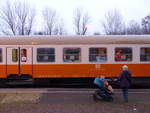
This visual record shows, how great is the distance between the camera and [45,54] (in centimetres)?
1744

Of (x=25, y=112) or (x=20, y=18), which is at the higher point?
(x=20, y=18)

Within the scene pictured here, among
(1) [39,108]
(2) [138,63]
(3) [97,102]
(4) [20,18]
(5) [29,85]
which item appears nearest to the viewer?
(1) [39,108]

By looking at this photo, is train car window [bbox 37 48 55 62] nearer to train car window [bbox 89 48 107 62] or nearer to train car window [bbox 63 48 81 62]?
train car window [bbox 63 48 81 62]

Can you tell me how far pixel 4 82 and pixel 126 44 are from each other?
290 inches

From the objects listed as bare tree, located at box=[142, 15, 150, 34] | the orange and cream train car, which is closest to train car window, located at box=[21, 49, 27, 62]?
the orange and cream train car

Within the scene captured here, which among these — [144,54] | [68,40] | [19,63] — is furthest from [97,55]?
[19,63]

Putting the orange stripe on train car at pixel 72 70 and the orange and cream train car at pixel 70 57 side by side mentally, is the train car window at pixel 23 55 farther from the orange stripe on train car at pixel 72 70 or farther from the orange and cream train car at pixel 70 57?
the orange stripe on train car at pixel 72 70

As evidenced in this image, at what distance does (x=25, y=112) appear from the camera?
31.5ft

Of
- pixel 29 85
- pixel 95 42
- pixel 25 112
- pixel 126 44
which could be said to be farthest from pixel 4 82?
pixel 25 112

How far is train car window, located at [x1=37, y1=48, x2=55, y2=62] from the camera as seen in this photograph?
17438 mm

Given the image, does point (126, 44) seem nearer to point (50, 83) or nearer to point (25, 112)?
point (50, 83)

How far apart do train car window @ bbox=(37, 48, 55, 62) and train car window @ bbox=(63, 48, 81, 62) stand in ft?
2.25

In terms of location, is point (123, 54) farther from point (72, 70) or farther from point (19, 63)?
point (19, 63)

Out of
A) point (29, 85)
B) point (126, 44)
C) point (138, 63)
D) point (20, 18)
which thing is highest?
point (20, 18)
